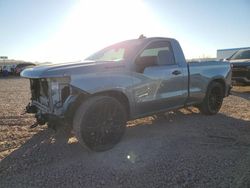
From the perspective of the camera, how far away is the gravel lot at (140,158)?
11.8ft

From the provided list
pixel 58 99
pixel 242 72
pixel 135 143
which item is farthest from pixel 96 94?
pixel 242 72

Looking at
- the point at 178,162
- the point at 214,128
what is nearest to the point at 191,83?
the point at 214,128

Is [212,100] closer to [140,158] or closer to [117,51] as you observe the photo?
[117,51]

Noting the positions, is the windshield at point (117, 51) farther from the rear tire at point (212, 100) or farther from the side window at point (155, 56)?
the rear tire at point (212, 100)

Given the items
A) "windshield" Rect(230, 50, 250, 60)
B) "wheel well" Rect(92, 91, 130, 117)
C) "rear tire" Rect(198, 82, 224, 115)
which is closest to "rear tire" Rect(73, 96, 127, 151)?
"wheel well" Rect(92, 91, 130, 117)

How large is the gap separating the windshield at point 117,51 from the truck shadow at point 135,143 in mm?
1545

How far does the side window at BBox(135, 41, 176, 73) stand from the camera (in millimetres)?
5179

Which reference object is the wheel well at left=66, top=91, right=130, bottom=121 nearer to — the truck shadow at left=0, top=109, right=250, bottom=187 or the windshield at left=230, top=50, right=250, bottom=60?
the truck shadow at left=0, top=109, right=250, bottom=187

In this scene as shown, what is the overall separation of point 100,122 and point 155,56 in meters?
1.78

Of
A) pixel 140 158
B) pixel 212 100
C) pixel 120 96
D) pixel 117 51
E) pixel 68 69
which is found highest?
pixel 117 51

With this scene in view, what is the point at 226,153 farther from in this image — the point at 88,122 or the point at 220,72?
the point at 220,72

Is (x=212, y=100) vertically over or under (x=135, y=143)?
over

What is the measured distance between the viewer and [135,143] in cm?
498

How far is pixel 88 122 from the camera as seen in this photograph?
14.3ft
